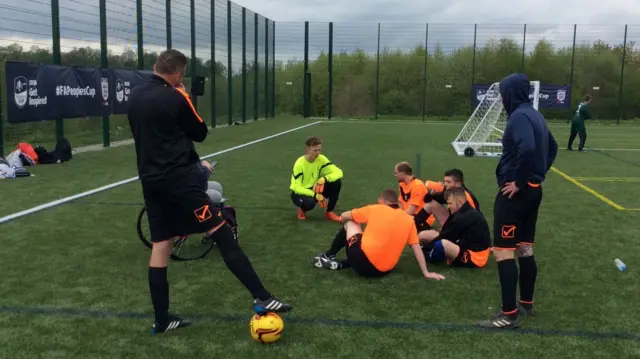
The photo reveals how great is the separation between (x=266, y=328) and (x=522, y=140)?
2.05 meters

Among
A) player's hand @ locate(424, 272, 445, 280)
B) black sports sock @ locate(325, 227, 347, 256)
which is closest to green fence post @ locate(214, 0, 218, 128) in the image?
black sports sock @ locate(325, 227, 347, 256)

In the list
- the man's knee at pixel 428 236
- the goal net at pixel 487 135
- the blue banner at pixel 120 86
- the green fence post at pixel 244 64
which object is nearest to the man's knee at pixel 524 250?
the man's knee at pixel 428 236

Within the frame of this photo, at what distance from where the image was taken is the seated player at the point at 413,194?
6.47m

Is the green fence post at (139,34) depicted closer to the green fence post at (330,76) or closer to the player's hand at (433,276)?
the player's hand at (433,276)

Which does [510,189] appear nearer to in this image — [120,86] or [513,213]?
[513,213]


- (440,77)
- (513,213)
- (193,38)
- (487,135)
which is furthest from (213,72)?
(513,213)

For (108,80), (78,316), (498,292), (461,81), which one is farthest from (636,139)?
(78,316)

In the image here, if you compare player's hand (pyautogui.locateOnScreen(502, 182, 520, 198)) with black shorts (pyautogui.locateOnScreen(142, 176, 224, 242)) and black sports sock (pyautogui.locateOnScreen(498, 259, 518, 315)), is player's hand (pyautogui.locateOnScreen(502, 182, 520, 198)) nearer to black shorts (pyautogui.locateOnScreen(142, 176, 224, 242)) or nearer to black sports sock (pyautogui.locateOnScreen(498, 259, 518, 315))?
black sports sock (pyautogui.locateOnScreen(498, 259, 518, 315))

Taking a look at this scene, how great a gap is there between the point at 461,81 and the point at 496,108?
854 inches

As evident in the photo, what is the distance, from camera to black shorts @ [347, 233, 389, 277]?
505 cm

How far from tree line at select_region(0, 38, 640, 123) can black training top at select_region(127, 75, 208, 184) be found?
3241 centimetres

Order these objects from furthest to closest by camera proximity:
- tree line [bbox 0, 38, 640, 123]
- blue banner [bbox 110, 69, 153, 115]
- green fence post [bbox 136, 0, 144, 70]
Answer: tree line [bbox 0, 38, 640, 123] < green fence post [bbox 136, 0, 144, 70] < blue banner [bbox 110, 69, 153, 115]

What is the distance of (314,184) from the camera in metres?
7.59

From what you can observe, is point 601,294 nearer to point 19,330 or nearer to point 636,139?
point 19,330
